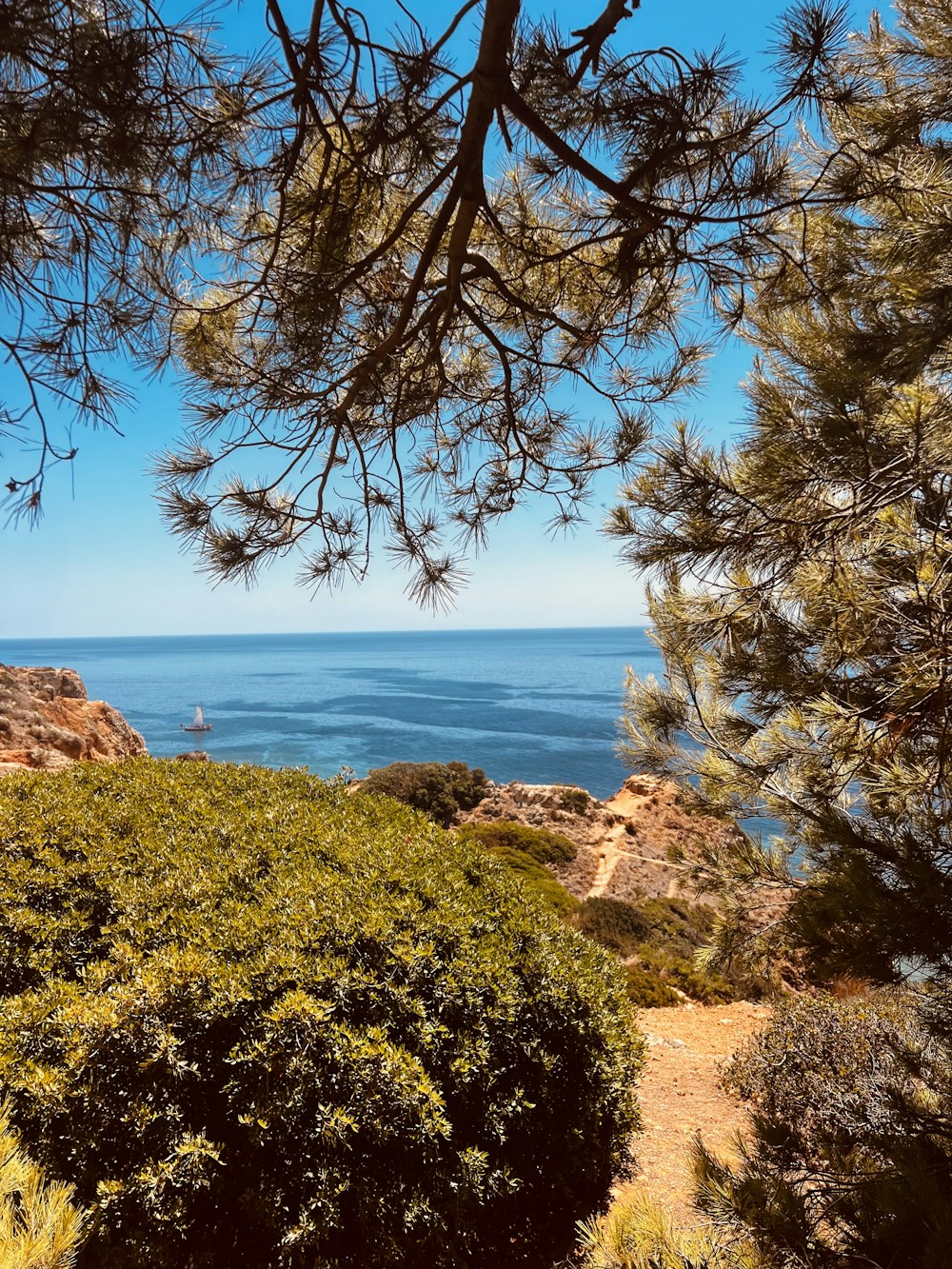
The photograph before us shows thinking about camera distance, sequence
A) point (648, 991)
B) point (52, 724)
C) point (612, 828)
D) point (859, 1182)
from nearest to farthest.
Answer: point (859, 1182) < point (648, 991) < point (52, 724) < point (612, 828)

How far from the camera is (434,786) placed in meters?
11.8

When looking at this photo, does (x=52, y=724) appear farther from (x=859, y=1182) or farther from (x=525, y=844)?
(x=859, y=1182)

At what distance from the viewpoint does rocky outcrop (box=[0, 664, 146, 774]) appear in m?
6.90

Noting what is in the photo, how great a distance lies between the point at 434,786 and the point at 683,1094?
26.7 ft

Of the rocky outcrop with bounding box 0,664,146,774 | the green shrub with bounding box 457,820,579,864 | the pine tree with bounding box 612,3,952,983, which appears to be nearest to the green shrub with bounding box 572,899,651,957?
the green shrub with bounding box 457,820,579,864

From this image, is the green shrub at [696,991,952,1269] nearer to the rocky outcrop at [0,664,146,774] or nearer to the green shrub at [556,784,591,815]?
the rocky outcrop at [0,664,146,774]

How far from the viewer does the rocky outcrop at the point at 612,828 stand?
30.6 ft

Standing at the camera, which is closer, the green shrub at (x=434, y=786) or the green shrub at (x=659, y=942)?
the green shrub at (x=659, y=942)

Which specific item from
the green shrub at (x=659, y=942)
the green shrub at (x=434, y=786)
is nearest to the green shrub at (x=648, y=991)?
the green shrub at (x=659, y=942)

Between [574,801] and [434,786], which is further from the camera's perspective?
[434,786]

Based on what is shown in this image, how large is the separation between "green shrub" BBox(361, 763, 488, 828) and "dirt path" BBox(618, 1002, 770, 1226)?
5.77m

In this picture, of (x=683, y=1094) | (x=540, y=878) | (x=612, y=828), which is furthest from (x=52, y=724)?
(x=612, y=828)

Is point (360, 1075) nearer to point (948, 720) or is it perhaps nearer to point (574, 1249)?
point (574, 1249)

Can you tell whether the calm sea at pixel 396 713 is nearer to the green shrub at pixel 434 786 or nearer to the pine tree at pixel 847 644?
the pine tree at pixel 847 644
